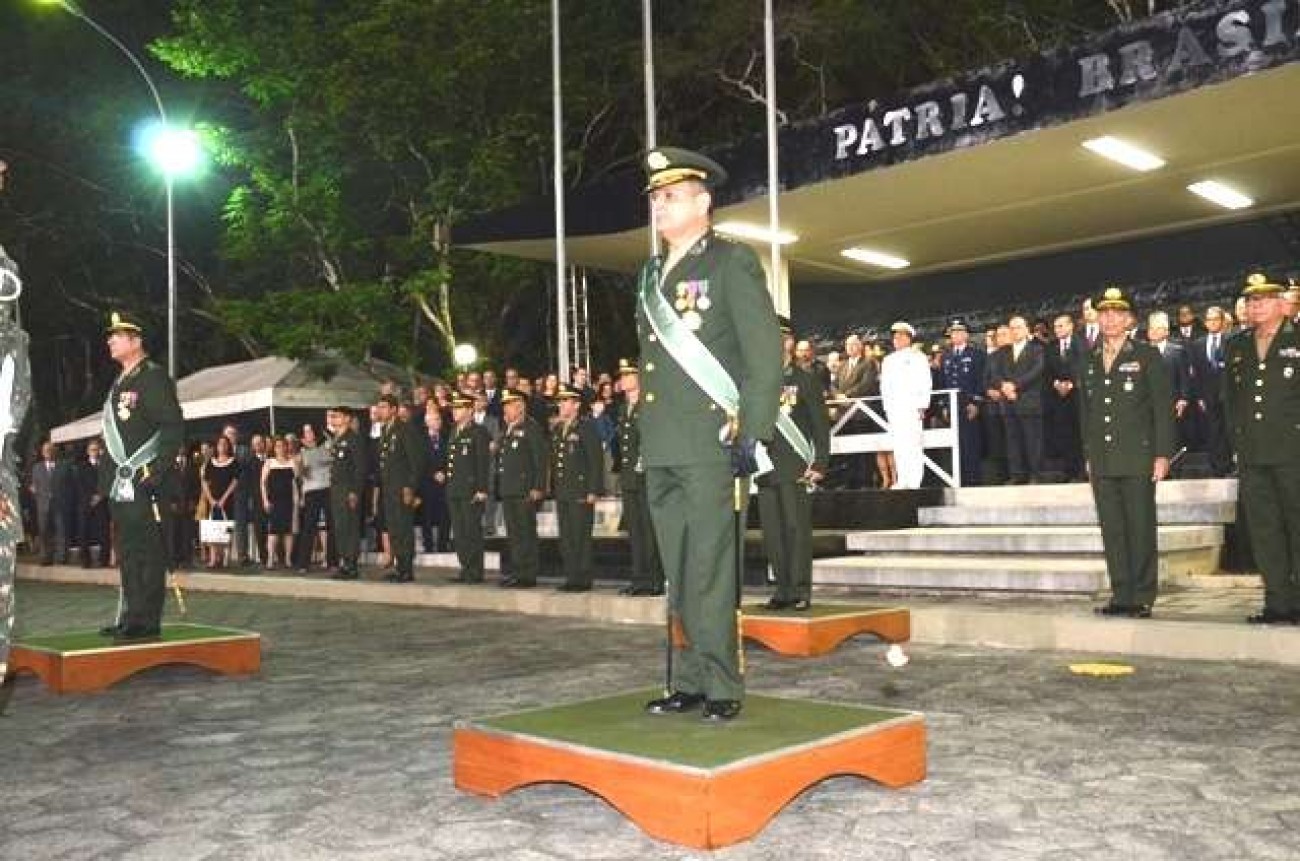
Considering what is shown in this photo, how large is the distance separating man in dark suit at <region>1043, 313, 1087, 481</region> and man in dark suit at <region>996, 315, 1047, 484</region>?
19 cm

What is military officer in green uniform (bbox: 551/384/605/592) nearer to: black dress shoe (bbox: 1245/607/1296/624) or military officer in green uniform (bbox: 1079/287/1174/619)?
military officer in green uniform (bbox: 1079/287/1174/619)

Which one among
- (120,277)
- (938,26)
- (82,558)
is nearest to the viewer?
(82,558)

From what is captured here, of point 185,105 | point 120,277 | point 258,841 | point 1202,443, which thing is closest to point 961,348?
point 1202,443

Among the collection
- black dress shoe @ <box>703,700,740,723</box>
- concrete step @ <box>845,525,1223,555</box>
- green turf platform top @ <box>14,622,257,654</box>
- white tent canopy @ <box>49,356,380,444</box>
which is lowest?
black dress shoe @ <box>703,700,740,723</box>

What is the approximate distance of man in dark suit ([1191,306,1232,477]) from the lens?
11734 millimetres

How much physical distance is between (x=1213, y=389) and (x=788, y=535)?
199 inches

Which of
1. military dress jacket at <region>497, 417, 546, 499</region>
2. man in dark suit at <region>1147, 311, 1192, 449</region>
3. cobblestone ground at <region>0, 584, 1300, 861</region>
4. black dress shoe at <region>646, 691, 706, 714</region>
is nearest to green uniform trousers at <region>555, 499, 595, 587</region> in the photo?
military dress jacket at <region>497, 417, 546, 499</region>

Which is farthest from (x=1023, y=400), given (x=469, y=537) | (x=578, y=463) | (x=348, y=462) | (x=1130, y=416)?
(x=348, y=462)

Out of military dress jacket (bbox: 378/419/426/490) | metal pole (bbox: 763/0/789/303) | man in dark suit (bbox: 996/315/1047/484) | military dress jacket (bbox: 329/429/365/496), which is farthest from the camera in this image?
metal pole (bbox: 763/0/789/303)

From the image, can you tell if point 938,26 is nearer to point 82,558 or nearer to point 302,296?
point 302,296

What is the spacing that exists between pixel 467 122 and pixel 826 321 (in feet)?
23.0

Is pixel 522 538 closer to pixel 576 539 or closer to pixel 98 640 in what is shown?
pixel 576 539

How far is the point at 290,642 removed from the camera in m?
9.76

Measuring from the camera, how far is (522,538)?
12344 mm
